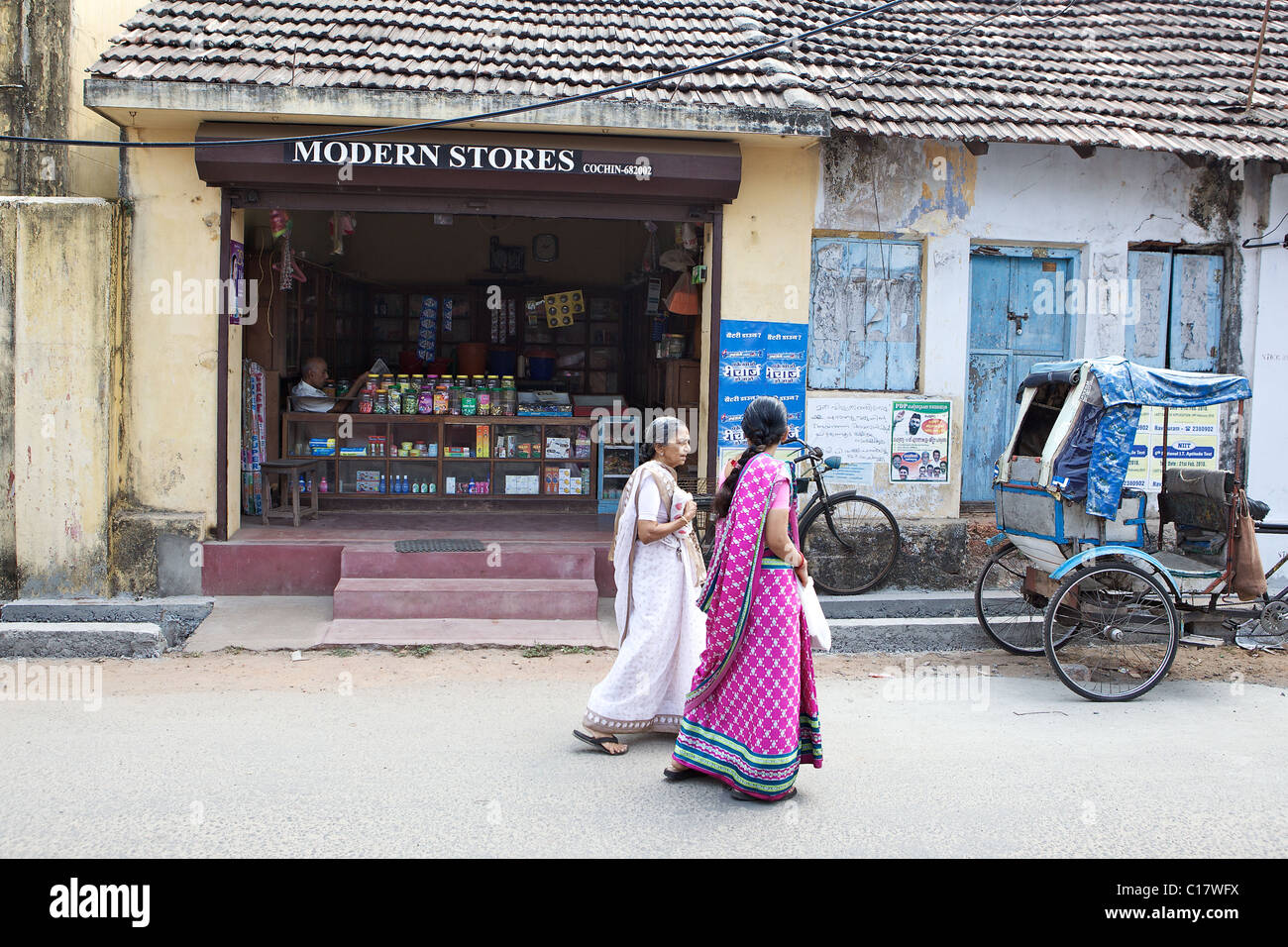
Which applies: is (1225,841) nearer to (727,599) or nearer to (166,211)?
(727,599)

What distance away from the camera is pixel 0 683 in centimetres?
671

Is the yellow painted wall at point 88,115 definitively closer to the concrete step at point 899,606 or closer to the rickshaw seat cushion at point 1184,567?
the concrete step at point 899,606

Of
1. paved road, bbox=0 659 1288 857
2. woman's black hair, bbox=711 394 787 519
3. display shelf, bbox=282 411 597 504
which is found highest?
woman's black hair, bbox=711 394 787 519

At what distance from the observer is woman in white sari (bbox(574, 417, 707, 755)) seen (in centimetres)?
541

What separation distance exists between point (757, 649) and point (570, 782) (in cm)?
108

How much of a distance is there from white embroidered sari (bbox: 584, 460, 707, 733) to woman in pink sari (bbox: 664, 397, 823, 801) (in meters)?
0.45

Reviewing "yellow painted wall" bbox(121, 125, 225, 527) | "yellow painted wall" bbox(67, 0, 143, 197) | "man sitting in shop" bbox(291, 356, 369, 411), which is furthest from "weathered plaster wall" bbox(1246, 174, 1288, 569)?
"yellow painted wall" bbox(67, 0, 143, 197)

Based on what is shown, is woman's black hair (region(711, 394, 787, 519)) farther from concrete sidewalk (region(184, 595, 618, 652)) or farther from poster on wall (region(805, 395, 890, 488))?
poster on wall (region(805, 395, 890, 488))

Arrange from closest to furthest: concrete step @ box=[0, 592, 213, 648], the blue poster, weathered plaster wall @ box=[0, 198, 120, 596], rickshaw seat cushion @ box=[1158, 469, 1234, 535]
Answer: rickshaw seat cushion @ box=[1158, 469, 1234, 535], concrete step @ box=[0, 592, 213, 648], weathered plaster wall @ box=[0, 198, 120, 596], the blue poster

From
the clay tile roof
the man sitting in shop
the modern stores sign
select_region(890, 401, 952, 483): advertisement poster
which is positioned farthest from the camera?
the man sitting in shop

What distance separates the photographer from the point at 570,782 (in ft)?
16.4

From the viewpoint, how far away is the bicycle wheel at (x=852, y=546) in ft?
30.0

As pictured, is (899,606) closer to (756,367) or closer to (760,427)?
(756,367)

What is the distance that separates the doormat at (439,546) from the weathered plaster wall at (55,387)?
2.34 m
